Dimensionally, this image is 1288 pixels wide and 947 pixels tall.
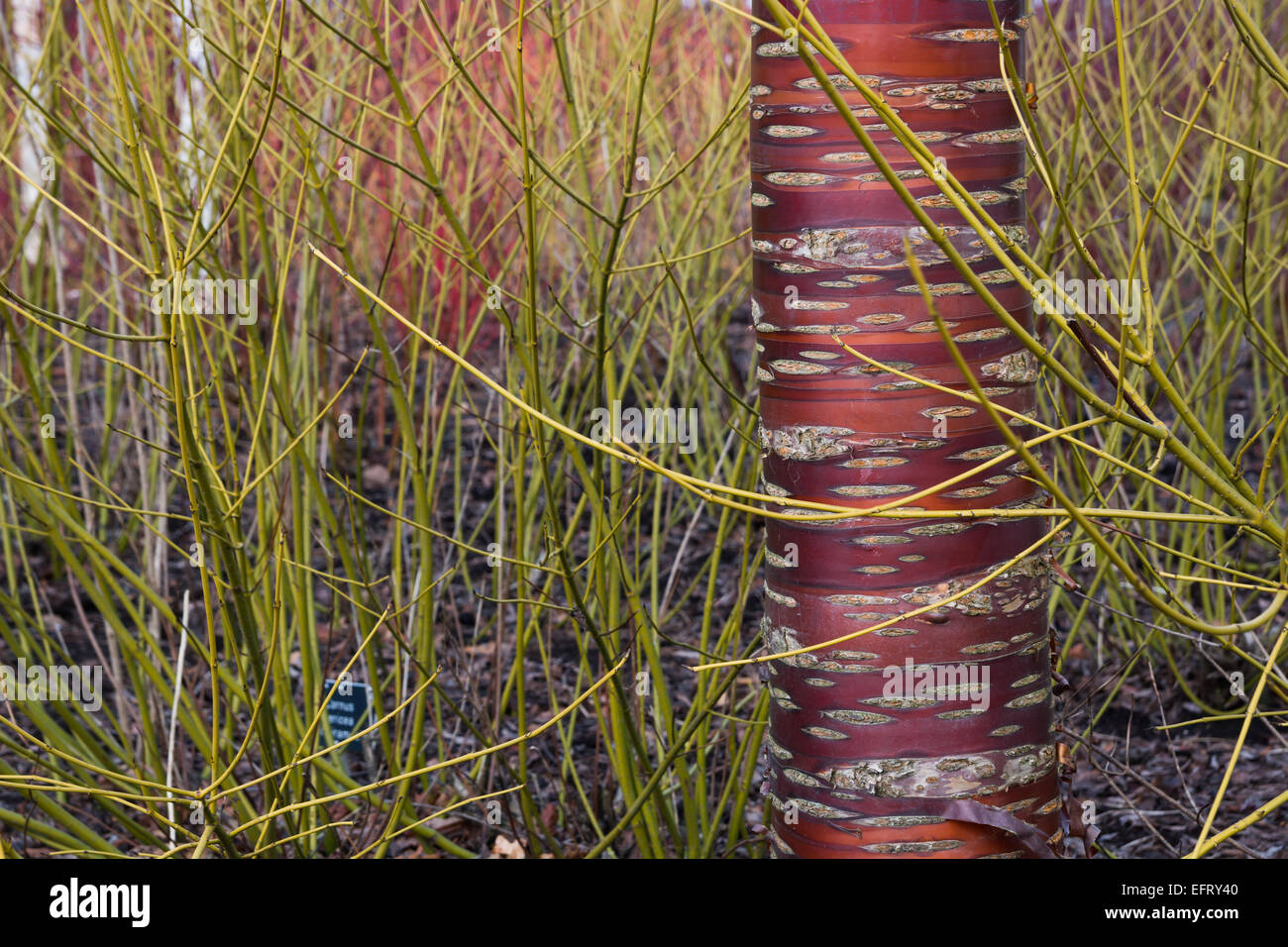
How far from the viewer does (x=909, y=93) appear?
1171 mm

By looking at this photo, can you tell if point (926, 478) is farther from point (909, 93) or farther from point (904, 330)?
point (909, 93)

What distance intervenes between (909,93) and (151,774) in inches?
75.5

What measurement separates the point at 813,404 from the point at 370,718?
62.9 inches

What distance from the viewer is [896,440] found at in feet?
3.97

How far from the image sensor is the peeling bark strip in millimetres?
1188

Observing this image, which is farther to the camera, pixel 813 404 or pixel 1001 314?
pixel 813 404

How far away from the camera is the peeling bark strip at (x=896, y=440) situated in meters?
1.19

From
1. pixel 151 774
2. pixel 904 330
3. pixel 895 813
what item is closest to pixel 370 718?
pixel 151 774
